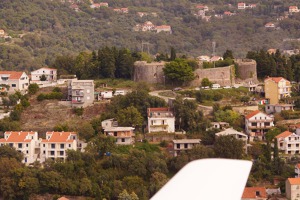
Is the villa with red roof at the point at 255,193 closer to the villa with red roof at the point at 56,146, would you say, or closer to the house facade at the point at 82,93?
the villa with red roof at the point at 56,146

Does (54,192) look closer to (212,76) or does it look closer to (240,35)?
(212,76)

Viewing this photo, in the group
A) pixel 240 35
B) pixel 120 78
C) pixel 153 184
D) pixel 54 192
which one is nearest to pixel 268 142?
pixel 153 184

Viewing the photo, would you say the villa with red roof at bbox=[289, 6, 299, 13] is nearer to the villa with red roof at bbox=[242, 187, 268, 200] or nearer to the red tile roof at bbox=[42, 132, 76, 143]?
the red tile roof at bbox=[42, 132, 76, 143]

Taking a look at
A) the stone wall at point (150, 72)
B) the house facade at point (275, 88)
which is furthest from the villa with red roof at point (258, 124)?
the stone wall at point (150, 72)

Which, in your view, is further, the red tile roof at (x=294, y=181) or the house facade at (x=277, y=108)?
the house facade at (x=277, y=108)

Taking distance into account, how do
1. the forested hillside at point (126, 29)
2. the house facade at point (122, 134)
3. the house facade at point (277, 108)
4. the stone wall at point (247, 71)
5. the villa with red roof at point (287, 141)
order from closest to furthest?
the villa with red roof at point (287, 141) → the house facade at point (122, 134) → the house facade at point (277, 108) → the stone wall at point (247, 71) → the forested hillside at point (126, 29)

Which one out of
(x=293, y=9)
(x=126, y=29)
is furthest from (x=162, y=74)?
(x=293, y=9)

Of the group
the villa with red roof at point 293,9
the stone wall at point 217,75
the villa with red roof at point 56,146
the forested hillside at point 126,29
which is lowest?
the villa with red roof at point 56,146
